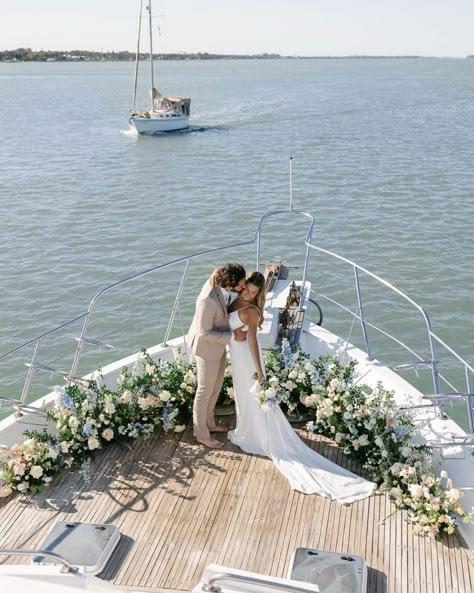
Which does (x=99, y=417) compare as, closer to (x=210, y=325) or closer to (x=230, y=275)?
(x=210, y=325)

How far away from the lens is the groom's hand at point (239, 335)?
18.7ft

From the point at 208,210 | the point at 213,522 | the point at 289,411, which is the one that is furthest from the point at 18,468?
the point at 208,210

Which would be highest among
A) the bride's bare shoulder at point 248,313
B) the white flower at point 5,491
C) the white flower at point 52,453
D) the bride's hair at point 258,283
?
the bride's hair at point 258,283

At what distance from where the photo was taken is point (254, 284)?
547 centimetres

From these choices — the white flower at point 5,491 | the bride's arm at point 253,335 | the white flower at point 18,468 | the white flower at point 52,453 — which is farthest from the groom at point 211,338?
the white flower at point 5,491

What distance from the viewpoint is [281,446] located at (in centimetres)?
591

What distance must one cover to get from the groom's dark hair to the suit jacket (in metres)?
0.13

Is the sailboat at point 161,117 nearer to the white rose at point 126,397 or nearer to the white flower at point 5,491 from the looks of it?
the white rose at point 126,397

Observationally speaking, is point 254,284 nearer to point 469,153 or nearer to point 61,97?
point 469,153

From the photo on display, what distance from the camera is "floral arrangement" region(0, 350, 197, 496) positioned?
565 cm

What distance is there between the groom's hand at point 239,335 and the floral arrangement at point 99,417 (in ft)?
3.09

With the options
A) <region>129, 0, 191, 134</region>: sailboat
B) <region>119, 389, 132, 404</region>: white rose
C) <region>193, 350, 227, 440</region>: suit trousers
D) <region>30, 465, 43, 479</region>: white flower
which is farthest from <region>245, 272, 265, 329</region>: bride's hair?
<region>129, 0, 191, 134</region>: sailboat

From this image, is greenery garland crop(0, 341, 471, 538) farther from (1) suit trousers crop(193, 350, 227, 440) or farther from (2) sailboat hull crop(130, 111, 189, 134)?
(2) sailboat hull crop(130, 111, 189, 134)

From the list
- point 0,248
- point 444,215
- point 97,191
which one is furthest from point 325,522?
point 97,191
